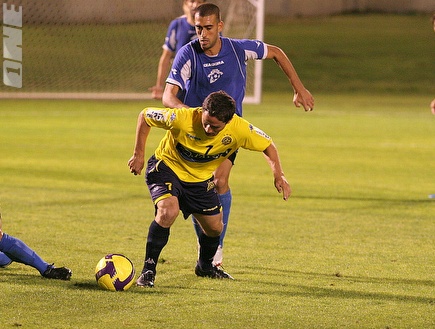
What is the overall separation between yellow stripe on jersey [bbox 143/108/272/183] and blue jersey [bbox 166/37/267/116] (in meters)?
0.61

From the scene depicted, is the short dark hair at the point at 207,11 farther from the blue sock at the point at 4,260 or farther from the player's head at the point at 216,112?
the blue sock at the point at 4,260

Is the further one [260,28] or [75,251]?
[260,28]

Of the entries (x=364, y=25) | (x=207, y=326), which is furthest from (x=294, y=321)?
(x=364, y=25)

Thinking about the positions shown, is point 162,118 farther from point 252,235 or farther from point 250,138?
point 252,235

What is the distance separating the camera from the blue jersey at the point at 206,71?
704 centimetres

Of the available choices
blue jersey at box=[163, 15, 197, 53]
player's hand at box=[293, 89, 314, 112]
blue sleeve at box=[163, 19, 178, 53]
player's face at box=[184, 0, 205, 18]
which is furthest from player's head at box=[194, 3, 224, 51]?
blue sleeve at box=[163, 19, 178, 53]

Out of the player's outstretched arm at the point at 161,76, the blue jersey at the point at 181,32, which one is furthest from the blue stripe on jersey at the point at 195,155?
the player's outstretched arm at the point at 161,76

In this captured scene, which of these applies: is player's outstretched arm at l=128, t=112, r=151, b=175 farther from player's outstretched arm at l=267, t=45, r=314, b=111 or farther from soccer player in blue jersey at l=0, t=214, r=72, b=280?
player's outstretched arm at l=267, t=45, r=314, b=111

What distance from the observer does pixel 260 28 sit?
2111cm

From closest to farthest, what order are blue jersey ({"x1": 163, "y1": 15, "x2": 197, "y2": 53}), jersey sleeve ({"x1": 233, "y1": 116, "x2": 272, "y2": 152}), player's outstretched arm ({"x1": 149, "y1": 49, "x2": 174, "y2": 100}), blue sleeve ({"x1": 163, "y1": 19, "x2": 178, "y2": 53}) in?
jersey sleeve ({"x1": 233, "y1": 116, "x2": 272, "y2": 152}) → blue jersey ({"x1": 163, "y1": 15, "x2": 197, "y2": 53}) → blue sleeve ({"x1": 163, "y1": 19, "x2": 178, "y2": 53}) → player's outstretched arm ({"x1": 149, "y1": 49, "x2": 174, "y2": 100})

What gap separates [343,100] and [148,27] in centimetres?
701

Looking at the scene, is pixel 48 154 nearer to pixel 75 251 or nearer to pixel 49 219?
pixel 49 219

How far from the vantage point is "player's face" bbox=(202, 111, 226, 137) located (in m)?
6.04

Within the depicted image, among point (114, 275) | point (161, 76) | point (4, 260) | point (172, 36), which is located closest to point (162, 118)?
point (114, 275)
